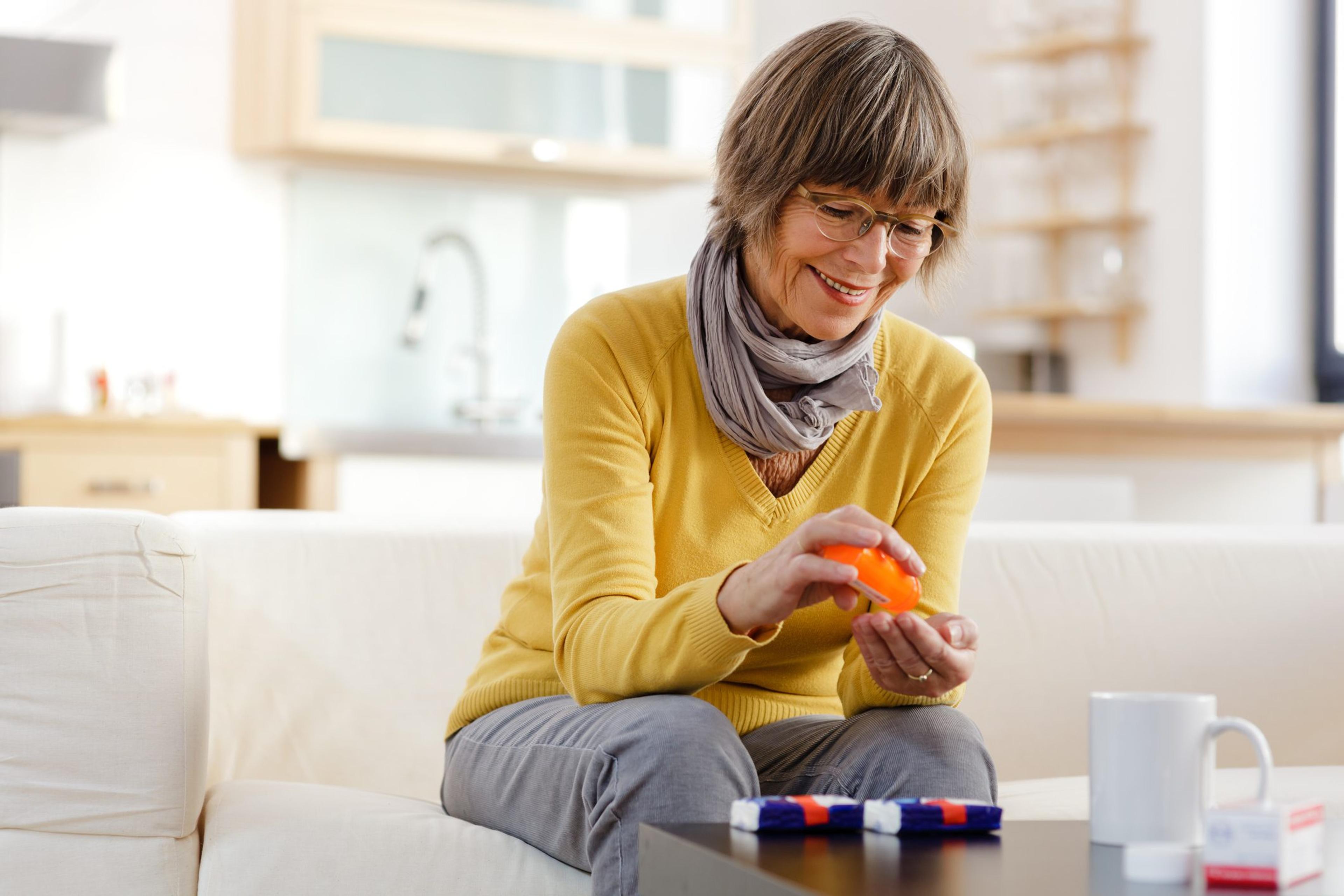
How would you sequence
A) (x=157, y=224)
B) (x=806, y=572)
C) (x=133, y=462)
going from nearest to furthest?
(x=806, y=572) → (x=133, y=462) → (x=157, y=224)

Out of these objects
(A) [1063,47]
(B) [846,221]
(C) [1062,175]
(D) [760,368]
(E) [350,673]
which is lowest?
(E) [350,673]

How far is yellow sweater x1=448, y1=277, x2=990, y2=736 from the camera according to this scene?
4.53 feet

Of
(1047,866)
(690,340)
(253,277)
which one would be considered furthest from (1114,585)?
(253,277)

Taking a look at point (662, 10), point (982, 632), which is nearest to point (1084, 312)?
point (662, 10)

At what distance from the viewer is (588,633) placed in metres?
1.33

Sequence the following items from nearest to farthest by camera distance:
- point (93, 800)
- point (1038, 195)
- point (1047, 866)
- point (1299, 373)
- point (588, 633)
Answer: point (1047, 866)
point (588, 633)
point (93, 800)
point (1299, 373)
point (1038, 195)

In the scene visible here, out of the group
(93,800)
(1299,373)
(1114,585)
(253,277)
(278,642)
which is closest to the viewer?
(93,800)

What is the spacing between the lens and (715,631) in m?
1.25

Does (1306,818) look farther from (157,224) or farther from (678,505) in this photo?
(157,224)

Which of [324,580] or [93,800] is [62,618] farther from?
[324,580]

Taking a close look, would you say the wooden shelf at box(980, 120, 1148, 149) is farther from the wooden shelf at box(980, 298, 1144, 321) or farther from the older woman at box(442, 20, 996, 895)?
the older woman at box(442, 20, 996, 895)

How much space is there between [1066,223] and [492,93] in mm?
1866

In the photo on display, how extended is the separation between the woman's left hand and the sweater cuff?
3.3 inches

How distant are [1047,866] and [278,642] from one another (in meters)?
1.11
